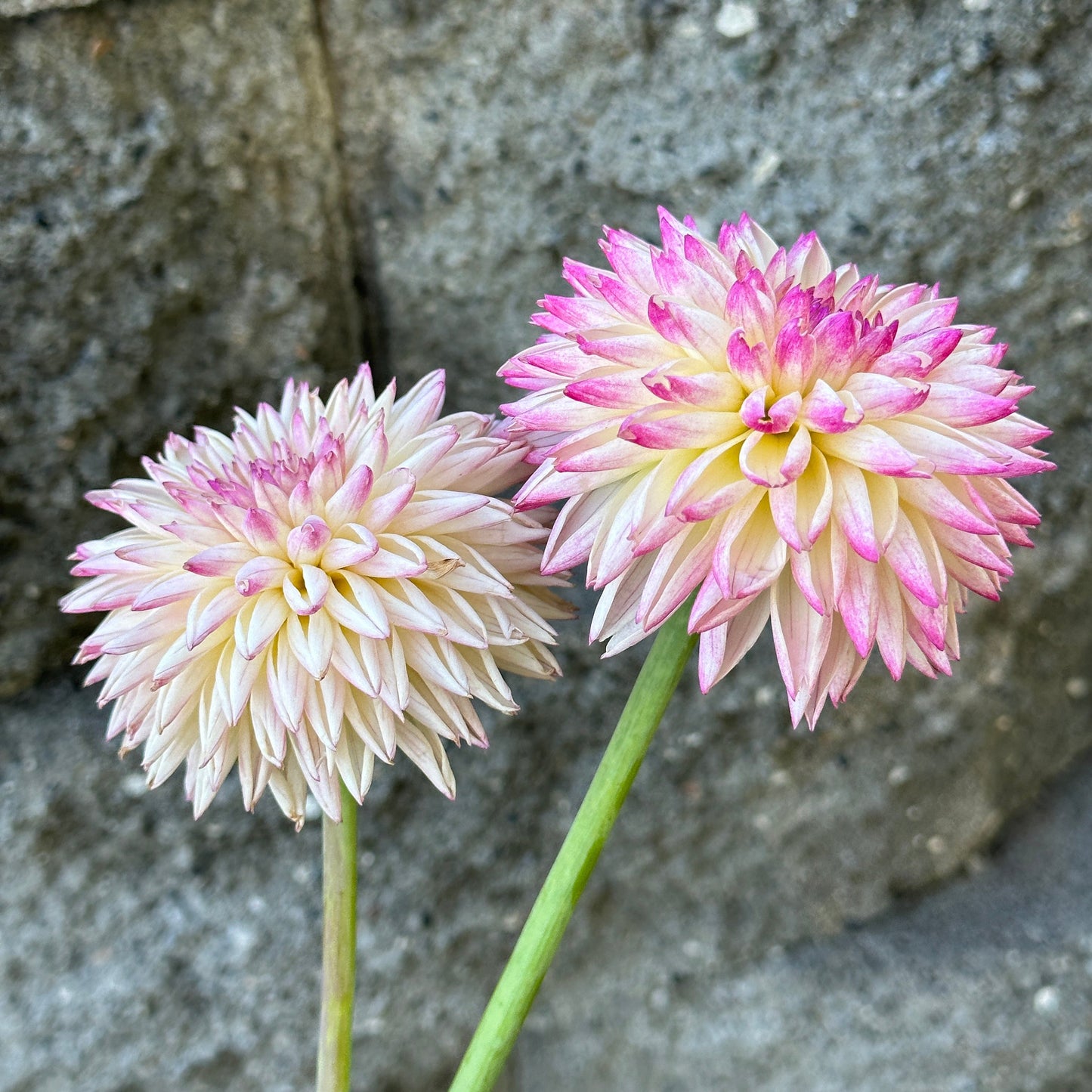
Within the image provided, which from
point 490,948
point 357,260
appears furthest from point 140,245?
point 490,948

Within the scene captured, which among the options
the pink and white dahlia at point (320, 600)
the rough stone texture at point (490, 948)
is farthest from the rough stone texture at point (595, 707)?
the pink and white dahlia at point (320, 600)

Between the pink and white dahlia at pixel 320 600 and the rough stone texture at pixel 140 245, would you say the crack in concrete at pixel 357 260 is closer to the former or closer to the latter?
the rough stone texture at pixel 140 245

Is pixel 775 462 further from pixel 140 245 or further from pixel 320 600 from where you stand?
pixel 140 245

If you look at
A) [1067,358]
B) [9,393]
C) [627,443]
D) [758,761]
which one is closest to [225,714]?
[627,443]

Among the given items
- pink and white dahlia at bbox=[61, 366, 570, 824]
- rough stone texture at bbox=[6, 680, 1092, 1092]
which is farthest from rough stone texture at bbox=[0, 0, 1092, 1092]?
pink and white dahlia at bbox=[61, 366, 570, 824]

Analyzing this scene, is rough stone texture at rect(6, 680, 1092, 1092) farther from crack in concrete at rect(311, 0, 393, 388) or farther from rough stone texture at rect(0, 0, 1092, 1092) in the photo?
crack in concrete at rect(311, 0, 393, 388)
